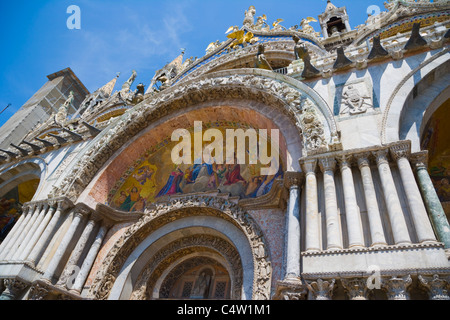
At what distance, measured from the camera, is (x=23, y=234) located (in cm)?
857

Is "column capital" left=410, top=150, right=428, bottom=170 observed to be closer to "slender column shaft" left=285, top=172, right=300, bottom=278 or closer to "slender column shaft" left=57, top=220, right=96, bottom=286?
"slender column shaft" left=285, top=172, right=300, bottom=278

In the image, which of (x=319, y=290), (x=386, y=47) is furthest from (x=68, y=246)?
(x=386, y=47)

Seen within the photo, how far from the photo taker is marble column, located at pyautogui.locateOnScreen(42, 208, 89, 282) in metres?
7.51

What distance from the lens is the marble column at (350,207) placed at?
180 inches

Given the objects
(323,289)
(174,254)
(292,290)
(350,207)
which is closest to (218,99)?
(174,254)

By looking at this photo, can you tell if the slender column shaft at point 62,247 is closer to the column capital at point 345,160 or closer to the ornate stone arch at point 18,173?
the ornate stone arch at point 18,173

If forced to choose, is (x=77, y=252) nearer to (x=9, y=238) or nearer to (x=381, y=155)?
(x=9, y=238)

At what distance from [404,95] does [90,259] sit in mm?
8703

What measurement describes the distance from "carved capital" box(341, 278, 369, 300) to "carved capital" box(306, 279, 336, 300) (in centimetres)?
17

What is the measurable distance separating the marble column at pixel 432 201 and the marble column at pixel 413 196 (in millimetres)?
213

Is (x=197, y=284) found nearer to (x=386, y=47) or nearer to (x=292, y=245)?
(x=292, y=245)

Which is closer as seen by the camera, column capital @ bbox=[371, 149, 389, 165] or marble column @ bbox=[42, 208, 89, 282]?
column capital @ bbox=[371, 149, 389, 165]

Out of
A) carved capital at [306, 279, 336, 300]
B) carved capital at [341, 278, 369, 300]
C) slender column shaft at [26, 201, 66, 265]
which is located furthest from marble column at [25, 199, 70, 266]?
carved capital at [341, 278, 369, 300]

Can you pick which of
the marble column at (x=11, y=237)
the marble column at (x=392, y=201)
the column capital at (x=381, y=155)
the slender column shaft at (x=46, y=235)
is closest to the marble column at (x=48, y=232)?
the slender column shaft at (x=46, y=235)
